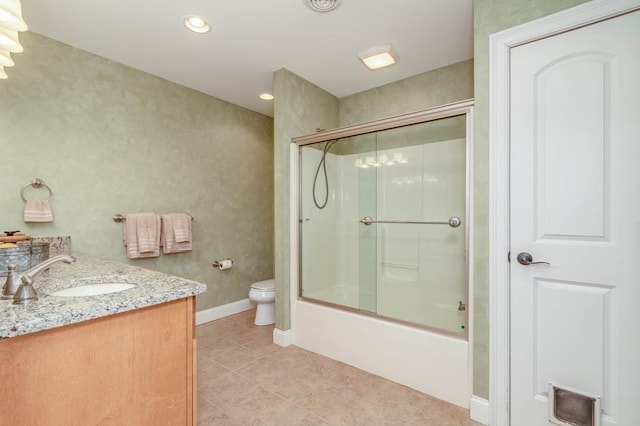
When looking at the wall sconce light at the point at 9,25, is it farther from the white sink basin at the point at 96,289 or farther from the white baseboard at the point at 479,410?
the white baseboard at the point at 479,410

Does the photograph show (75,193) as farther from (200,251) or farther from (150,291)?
(150,291)

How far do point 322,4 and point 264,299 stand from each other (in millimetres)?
2454

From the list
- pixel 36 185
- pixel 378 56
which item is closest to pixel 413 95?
pixel 378 56

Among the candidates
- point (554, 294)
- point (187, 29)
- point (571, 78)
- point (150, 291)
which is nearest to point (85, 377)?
point (150, 291)

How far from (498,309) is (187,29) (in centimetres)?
258

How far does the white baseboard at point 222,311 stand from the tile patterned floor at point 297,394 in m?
0.55

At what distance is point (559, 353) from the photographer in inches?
57.4

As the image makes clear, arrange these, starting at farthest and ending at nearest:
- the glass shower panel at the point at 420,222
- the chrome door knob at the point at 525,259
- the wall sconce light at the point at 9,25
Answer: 1. the glass shower panel at the point at 420,222
2. the chrome door knob at the point at 525,259
3. the wall sconce light at the point at 9,25

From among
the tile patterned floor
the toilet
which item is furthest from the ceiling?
the tile patterned floor

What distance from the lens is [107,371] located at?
94 centimetres

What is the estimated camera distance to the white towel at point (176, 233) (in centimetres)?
271

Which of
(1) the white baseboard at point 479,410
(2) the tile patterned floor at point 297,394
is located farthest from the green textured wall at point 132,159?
(1) the white baseboard at point 479,410

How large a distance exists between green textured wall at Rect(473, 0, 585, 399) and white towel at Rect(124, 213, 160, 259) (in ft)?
8.12

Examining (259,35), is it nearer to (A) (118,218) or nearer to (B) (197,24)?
(B) (197,24)
